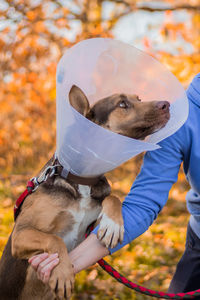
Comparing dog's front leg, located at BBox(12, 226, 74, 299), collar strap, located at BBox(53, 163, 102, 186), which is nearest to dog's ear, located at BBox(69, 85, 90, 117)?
collar strap, located at BBox(53, 163, 102, 186)

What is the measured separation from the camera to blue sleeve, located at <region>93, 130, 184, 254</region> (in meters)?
1.91


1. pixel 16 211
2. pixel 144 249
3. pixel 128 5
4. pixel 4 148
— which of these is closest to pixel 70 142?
pixel 16 211

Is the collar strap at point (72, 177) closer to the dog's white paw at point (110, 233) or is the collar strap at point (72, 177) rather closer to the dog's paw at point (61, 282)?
the dog's white paw at point (110, 233)

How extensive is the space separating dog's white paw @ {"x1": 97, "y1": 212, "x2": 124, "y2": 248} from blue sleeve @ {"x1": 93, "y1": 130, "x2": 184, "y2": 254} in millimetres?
76

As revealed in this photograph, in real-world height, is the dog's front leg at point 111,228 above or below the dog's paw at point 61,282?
above

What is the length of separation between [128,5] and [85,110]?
4792 millimetres

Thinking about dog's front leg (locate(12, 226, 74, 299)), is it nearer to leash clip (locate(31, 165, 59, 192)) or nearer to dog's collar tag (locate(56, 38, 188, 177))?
leash clip (locate(31, 165, 59, 192))

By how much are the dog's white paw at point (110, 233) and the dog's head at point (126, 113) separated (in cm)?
67

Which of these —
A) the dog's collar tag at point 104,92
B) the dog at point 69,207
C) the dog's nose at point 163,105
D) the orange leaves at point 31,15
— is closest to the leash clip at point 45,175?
the dog at point 69,207

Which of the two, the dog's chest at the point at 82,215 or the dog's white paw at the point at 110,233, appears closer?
the dog's white paw at the point at 110,233

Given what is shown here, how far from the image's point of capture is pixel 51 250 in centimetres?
180

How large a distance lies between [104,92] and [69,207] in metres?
0.82

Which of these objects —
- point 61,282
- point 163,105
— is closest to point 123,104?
point 163,105

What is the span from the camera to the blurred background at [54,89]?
4035 mm
